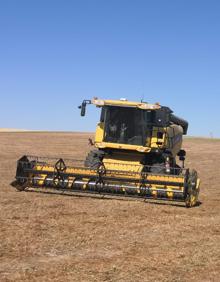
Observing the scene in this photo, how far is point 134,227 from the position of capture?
9.58 meters

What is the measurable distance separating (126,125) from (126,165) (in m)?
1.42

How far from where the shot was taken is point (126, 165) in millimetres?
14758

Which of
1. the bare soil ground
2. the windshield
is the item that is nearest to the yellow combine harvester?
the windshield

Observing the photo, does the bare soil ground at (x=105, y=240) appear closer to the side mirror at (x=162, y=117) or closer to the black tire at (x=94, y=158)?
the black tire at (x=94, y=158)

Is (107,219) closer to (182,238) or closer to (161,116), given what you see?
(182,238)

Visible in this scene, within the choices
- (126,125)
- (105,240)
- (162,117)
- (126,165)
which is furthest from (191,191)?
(105,240)

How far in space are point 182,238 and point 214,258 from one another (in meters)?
1.43

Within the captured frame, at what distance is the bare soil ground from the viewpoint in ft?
21.1

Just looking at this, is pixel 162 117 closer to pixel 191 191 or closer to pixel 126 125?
pixel 126 125

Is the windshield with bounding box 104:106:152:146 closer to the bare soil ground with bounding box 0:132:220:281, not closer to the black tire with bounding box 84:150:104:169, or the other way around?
the black tire with bounding box 84:150:104:169

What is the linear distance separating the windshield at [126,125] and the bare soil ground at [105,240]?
2808 mm

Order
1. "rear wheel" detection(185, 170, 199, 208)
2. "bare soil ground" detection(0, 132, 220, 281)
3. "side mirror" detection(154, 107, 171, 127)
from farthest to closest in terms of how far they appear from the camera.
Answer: "side mirror" detection(154, 107, 171, 127) → "rear wheel" detection(185, 170, 199, 208) → "bare soil ground" detection(0, 132, 220, 281)

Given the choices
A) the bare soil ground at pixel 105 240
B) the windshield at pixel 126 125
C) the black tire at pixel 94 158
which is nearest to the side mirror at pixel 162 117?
the windshield at pixel 126 125

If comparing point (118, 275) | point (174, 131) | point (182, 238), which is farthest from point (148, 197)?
point (118, 275)
